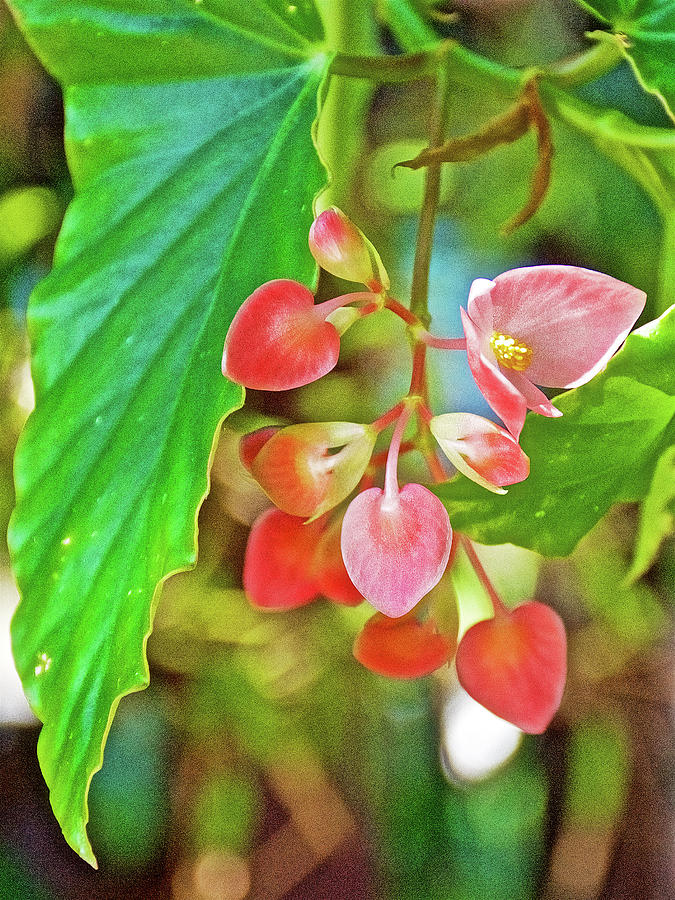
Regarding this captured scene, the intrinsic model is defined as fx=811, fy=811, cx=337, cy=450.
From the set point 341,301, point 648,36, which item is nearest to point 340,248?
point 341,301

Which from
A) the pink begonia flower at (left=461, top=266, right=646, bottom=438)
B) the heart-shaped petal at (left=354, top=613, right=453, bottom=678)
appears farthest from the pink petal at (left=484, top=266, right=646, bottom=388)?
the heart-shaped petal at (left=354, top=613, right=453, bottom=678)

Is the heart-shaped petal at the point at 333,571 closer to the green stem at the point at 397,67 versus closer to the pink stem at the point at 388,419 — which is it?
the pink stem at the point at 388,419

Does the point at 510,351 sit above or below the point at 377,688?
above

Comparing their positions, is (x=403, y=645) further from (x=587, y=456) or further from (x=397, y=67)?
(x=397, y=67)

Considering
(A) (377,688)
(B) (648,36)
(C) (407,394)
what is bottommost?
(A) (377,688)

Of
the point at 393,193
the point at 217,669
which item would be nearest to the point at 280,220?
the point at 393,193

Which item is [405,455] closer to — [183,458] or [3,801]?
[183,458]

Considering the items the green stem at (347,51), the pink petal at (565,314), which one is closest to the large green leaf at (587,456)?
the pink petal at (565,314)
